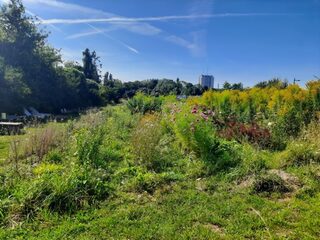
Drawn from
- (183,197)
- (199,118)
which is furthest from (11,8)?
(183,197)

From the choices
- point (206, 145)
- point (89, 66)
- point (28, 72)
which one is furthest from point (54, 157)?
point (89, 66)

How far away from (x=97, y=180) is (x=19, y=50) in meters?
26.6

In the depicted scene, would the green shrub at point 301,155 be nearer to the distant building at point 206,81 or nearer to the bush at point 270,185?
the bush at point 270,185

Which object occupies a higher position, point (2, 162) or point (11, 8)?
point (11, 8)

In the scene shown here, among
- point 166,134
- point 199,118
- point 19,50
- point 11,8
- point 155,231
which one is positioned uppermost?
point 11,8

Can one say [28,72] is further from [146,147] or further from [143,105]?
[146,147]

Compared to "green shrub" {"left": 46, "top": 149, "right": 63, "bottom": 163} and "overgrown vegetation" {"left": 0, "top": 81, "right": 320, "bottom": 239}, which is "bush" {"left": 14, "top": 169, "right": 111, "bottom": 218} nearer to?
"overgrown vegetation" {"left": 0, "top": 81, "right": 320, "bottom": 239}

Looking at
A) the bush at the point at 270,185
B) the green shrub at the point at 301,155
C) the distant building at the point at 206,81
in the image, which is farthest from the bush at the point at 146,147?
the distant building at the point at 206,81

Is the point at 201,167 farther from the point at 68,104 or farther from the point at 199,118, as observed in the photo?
the point at 68,104

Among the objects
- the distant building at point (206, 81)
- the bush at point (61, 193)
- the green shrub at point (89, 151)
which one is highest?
the distant building at point (206, 81)

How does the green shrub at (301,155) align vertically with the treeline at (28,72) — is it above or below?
below

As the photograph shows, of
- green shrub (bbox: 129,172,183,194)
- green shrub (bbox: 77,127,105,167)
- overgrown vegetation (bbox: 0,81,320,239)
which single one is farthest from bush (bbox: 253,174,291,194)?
green shrub (bbox: 77,127,105,167)

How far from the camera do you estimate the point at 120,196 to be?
13.0 feet

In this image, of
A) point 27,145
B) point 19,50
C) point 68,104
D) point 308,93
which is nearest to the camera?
point 27,145
